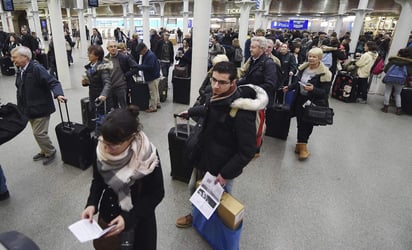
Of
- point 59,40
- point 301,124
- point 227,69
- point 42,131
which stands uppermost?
point 227,69

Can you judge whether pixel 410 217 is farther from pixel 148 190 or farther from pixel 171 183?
pixel 148 190

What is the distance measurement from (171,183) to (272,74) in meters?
1.85

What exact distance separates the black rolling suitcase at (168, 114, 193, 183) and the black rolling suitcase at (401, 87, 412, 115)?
560 cm

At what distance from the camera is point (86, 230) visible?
1.19 metres

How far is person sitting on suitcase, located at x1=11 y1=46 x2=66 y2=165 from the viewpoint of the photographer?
2.84 meters

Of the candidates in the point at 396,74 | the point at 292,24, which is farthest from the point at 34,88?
the point at 292,24

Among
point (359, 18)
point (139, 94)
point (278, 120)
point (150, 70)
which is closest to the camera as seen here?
point (278, 120)

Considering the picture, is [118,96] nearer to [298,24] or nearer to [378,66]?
[378,66]

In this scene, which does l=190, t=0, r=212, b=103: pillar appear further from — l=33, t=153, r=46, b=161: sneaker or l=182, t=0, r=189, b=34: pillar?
l=182, t=0, r=189, b=34: pillar

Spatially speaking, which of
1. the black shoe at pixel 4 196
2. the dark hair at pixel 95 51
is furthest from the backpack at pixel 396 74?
the black shoe at pixel 4 196

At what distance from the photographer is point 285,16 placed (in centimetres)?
2341

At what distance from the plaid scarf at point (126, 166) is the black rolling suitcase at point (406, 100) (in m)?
6.72

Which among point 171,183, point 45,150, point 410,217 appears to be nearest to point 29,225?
point 45,150

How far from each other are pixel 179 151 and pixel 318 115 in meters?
1.94
